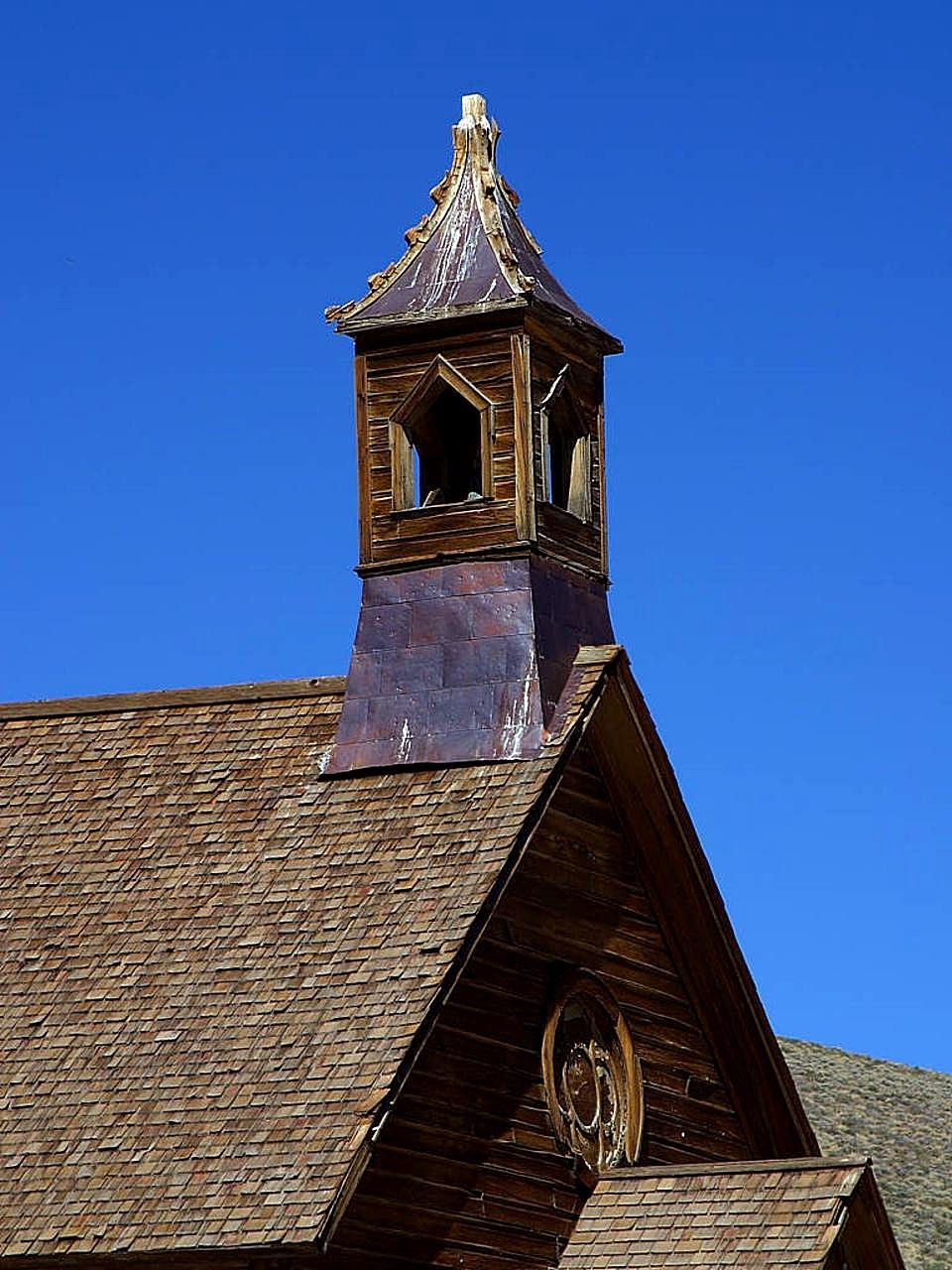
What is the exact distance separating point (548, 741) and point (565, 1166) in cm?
319

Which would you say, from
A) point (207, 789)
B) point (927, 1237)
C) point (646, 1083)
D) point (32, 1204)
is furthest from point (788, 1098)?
point (927, 1237)

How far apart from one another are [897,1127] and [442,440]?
21.8 meters

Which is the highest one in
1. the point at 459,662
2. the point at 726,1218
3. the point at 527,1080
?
the point at 459,662

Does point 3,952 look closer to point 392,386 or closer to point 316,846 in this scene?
point 316,846

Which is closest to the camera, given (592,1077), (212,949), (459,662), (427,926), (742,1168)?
(427,926)

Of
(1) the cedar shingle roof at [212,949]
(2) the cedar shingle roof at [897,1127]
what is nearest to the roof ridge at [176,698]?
(1) the cedar shingle roof at [212,949]

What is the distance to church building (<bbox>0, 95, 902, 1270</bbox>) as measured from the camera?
2072cm

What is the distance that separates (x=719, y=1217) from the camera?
21344 millimetres

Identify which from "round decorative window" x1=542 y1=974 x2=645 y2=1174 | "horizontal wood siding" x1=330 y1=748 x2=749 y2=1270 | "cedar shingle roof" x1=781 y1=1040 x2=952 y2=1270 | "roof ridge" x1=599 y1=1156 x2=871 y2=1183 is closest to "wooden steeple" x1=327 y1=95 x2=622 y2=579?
"horizontal wood siding" x1=330 y1=748 x2=749 y2=1270

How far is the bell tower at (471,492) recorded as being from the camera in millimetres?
23875

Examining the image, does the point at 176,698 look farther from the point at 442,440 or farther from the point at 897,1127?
the point at 897,1127

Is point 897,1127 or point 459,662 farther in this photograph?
point 897,1127

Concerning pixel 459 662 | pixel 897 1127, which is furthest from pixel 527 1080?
pixel 897 1127

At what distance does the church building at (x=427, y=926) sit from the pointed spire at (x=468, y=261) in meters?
0.03
